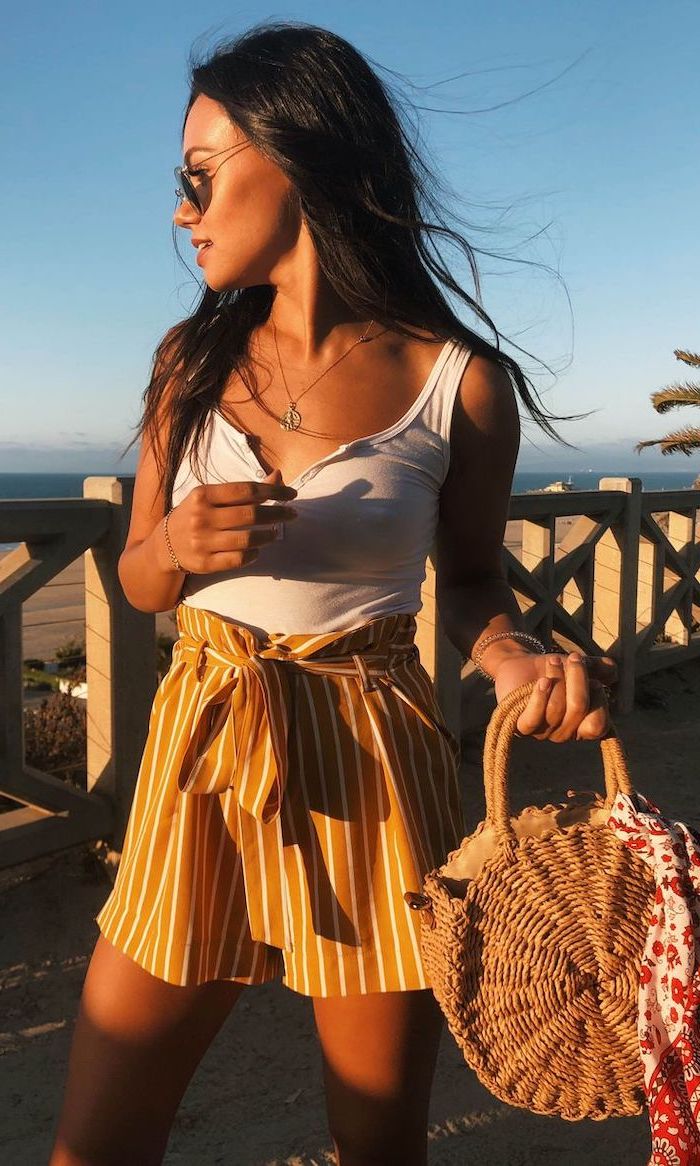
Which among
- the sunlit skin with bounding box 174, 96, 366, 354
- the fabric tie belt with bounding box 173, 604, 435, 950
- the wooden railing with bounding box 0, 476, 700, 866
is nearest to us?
the fabric tie belt with bounding box 173, 604, 435, 950

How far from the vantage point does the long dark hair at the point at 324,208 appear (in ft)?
5.17

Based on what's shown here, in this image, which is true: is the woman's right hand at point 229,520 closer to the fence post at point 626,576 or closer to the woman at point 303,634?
the woman at point 303,634

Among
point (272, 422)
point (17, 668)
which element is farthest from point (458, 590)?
point (17, 668)

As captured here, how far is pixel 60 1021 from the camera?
3.16m

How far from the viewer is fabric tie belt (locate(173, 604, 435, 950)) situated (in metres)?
1.43

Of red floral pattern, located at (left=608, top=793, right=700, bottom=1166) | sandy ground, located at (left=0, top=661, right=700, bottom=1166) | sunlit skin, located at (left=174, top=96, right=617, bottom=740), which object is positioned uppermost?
sunlit skin, located at (left=174, top=96, right=617, bottom=740)

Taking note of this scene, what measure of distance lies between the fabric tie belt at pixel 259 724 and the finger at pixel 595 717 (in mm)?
318

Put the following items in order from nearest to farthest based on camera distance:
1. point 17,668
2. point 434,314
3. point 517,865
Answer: point 517,865
point 434,314
point 17,668

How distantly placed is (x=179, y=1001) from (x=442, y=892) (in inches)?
18.5

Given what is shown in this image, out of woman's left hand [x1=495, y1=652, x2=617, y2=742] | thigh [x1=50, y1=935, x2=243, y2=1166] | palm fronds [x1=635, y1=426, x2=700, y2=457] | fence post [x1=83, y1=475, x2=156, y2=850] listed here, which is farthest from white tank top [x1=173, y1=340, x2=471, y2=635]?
palm fronds [x1=635, y1=426, x2=700, y2=457]

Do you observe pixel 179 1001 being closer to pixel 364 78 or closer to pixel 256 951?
pixel 256 951

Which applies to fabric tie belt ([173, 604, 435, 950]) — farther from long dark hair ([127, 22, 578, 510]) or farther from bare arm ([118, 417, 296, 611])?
long dark hair ([127, 22, 578, 510])

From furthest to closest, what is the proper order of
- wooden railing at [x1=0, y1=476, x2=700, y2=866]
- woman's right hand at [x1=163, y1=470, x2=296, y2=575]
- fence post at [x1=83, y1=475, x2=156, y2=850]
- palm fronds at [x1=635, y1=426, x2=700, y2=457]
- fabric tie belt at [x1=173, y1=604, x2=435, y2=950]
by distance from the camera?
palm fronds at [x1=635, y1=426, x2=700, y2=457] < fence post at [x1=83, y1=475, x2=156, y2=850] < wooden railing at [x1=0, y1=476, x2=700, y2=866] < fabric tie belt at [x1=173, y1=604, x2=435, y2=950] < woman's right hand at [x1=163, y1=470, x2=296, y2=575]

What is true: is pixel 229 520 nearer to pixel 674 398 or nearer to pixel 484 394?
pixel 484 394
